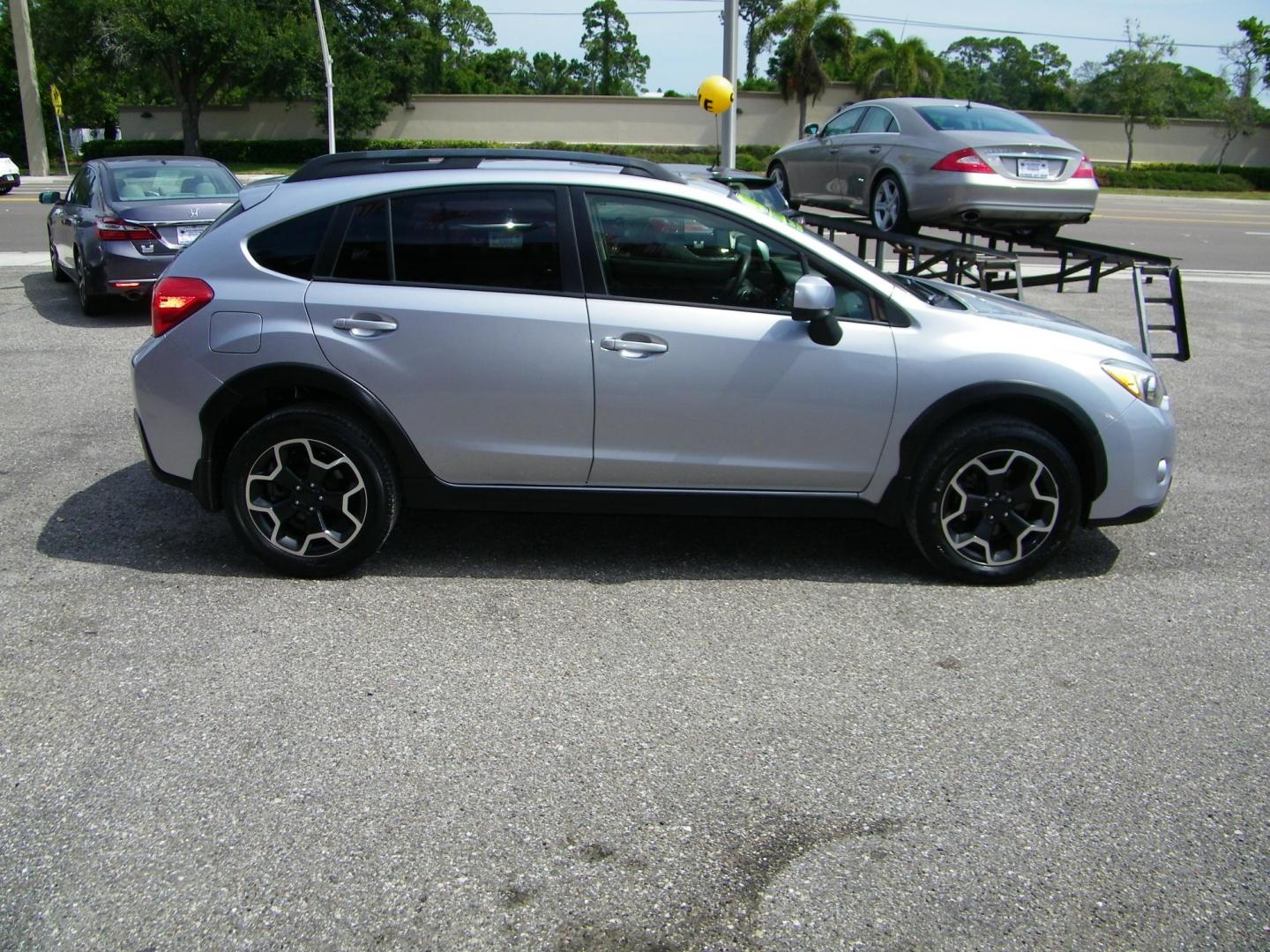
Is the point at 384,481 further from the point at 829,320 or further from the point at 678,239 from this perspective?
the point at 829,320

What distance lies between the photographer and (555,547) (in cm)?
542

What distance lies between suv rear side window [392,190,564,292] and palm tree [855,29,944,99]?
4748 cm

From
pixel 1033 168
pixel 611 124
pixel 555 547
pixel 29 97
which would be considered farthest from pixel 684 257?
pixel 29 97

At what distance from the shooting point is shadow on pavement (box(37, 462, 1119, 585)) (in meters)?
5.10

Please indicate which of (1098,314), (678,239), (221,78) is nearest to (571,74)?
(221,78)

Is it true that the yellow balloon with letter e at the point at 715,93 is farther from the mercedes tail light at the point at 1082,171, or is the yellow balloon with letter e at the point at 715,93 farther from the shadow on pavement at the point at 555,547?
the shadow on pavement at the point at 555,547

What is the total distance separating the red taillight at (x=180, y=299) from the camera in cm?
481

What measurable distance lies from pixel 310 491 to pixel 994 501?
2918 millimetres

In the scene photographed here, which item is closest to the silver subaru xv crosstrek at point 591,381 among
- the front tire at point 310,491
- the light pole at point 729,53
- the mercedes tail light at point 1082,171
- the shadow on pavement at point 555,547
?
the front tire at point 310,491

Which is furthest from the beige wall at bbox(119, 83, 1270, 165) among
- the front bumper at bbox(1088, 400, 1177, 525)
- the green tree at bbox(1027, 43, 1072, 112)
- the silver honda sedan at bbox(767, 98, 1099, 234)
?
the front bumper at bbox(1088, 400, 1177, 525)

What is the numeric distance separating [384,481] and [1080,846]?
9.84 feet

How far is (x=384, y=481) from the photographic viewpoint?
15.8 feet

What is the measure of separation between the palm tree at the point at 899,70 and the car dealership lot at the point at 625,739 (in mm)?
47641

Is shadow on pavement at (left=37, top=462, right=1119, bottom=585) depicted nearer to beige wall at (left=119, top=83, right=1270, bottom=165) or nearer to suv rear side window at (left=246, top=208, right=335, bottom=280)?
suv rear side window at (left=246, top=208, right=335, bottom=280)
